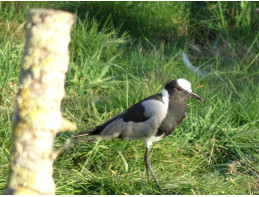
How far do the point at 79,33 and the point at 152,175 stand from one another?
2.23 metres

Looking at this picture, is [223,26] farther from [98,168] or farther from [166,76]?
[98,168]

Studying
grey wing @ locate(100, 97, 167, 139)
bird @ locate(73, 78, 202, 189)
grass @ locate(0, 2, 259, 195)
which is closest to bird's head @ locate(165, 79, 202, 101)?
bird @ locate(73, 78, 202, 189)

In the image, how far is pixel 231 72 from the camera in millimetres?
5180

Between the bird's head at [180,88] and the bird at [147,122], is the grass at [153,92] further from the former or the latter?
the bird's head at [180,88]

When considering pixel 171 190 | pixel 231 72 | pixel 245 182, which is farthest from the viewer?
pixel 231 72

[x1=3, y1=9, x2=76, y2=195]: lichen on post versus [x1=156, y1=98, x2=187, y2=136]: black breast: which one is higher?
[x1=3, y1=9, x2=76, y2=195]: lichen on post

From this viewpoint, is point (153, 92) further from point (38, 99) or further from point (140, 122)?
point (38, 99)

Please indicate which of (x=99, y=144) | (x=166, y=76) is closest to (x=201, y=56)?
(x=166, y=76)

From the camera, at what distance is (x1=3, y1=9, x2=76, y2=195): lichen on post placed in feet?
6.75

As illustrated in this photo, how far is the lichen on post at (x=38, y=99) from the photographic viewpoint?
6.75 feet

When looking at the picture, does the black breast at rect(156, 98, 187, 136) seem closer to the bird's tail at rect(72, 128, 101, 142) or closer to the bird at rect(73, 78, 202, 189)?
the bird at rect(73, 78, 202, 189)

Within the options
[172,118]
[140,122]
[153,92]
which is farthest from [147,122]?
[153,92]

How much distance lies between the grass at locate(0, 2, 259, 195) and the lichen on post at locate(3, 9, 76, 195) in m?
1.04

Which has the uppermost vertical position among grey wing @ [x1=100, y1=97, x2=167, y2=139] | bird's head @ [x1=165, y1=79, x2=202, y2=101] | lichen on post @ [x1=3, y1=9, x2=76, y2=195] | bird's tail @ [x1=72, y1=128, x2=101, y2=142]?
lichen on post @ [x1=3, y1=9, x2=76, y2=195]
